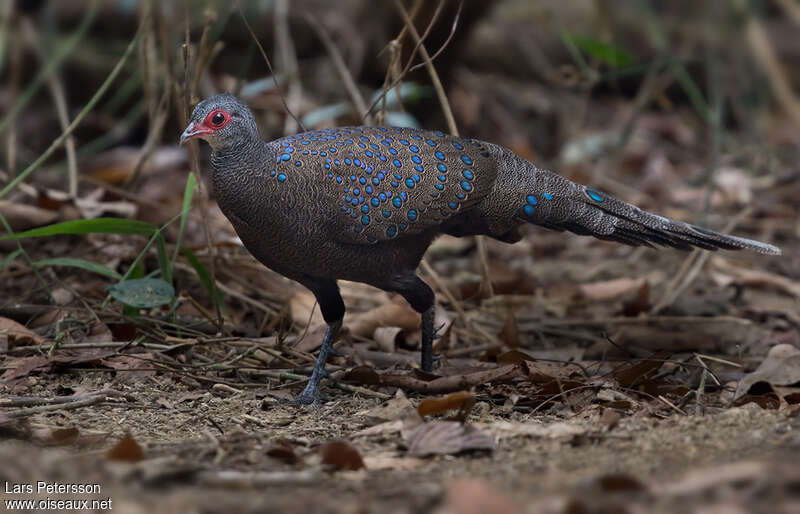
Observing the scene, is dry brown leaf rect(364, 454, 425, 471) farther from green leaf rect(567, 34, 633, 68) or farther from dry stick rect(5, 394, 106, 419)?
green leaf rect(567, 34, 633, 68)

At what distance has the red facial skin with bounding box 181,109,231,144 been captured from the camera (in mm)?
3625

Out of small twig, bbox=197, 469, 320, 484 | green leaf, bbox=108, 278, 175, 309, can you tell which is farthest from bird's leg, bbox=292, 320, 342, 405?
small twig, bbox=197, 469, 320, 484

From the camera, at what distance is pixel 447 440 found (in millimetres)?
2871

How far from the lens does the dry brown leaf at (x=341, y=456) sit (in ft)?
8.79

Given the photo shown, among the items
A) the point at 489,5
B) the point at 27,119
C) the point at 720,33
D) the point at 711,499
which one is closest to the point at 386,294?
the point at 489,5

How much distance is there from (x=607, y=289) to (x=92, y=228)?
2.69m

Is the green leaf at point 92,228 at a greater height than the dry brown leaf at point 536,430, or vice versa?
the green leaf at point 92,228

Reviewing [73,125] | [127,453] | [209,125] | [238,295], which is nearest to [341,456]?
[127,453]

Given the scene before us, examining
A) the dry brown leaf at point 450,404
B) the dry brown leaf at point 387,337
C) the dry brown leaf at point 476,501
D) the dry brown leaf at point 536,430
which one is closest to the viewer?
the dry brown leaf at point 476,501

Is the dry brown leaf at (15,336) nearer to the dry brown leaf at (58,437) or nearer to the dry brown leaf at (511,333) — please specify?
the dry brown leaf at (58,437)

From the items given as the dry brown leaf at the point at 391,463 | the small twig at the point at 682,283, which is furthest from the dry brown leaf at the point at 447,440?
the small twig at the point at 682,283

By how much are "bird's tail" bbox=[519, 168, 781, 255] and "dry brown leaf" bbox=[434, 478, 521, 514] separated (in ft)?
6.74

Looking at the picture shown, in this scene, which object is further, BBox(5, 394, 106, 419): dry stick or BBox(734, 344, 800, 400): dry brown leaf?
BBox(734, 344, 800, 400): dry brown leaf

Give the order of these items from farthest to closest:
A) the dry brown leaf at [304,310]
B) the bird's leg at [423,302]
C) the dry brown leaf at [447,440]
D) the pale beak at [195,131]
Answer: the dry brown leaf at [304,310] < the bird's leg at [423,302] < the pale beak at [195,131] < the dry brown leaf at [447,440]
